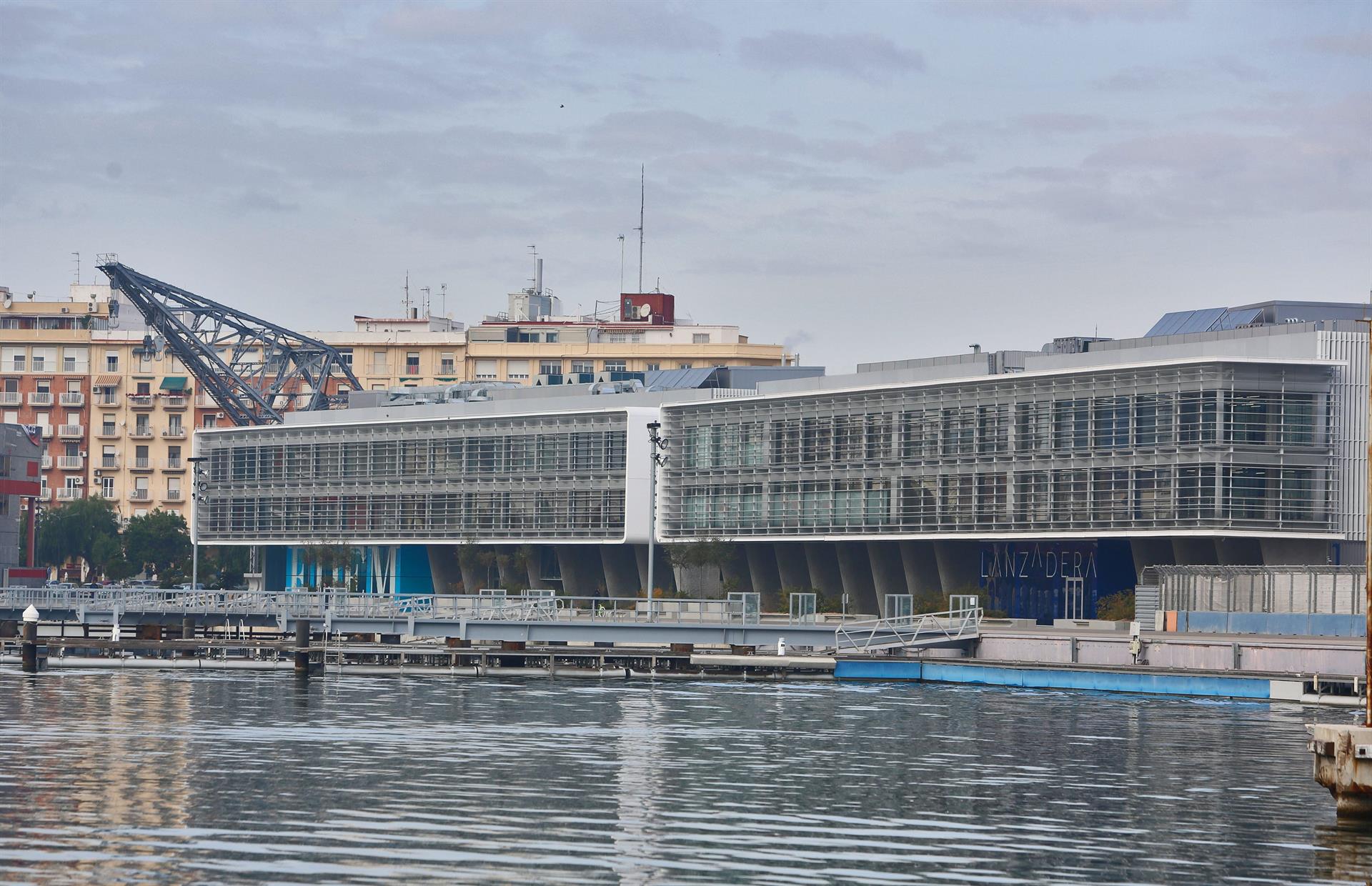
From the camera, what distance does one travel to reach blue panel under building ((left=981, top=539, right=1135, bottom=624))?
13038 centimetres

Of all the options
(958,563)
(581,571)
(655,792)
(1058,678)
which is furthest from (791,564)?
(655,792)

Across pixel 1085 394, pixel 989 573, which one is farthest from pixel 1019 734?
pixel 989 573

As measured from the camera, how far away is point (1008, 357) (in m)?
138

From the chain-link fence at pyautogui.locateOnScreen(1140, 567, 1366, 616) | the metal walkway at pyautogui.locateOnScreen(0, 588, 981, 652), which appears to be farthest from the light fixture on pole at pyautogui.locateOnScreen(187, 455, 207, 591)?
the chain-link fence at pyautogui.locateOnScreen(1140, 567, 1366, 616)

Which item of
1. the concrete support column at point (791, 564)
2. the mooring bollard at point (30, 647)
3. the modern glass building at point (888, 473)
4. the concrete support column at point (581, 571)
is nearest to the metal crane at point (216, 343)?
the modern glass building at point (888, 473)

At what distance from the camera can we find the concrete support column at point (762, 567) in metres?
153

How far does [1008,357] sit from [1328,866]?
9862 cm

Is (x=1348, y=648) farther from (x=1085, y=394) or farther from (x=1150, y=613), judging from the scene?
(x=1085, y=394)

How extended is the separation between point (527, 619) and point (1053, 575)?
3951 centimetres

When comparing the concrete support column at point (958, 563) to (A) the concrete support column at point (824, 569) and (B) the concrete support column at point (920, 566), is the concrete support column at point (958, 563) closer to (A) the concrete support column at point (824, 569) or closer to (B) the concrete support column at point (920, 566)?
(B) the concrete support column at point (920, 566)

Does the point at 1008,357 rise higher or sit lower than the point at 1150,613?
higher

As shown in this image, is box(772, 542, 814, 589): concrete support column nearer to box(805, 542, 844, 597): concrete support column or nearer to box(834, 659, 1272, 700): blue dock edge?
box(805, 542, 844, 597): concrete support column

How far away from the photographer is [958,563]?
139375mm

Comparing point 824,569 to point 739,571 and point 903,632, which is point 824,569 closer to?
point 739,571
